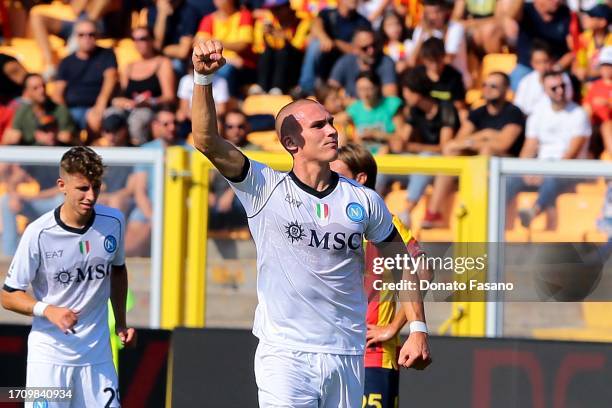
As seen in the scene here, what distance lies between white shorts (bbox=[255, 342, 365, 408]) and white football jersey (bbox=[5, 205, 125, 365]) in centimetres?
163

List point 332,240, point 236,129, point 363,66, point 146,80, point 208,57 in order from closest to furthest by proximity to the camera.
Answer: point 208,57, point 332,240, point 236,129, point 363,66, point 146,80

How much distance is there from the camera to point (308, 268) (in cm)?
570

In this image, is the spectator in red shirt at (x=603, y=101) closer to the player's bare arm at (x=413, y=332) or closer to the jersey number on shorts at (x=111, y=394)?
the player's bare arm at (x=413, y=332)

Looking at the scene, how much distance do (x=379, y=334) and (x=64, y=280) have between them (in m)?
1.86

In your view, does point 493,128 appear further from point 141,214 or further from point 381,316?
point 381,316

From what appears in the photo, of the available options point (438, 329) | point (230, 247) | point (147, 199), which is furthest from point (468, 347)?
A: point (147, 199)

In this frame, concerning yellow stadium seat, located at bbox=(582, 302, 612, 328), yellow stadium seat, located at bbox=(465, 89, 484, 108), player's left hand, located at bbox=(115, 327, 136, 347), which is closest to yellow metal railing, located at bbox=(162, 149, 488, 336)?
yellow stadium seat, located at bbox=(582, 302, 612, 328)

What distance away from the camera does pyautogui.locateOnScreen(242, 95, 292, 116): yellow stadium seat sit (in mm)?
12528

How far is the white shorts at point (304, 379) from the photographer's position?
18.2 feet

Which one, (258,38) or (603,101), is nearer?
(603,101)

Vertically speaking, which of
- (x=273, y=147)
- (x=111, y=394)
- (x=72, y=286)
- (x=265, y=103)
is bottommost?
(x=111, y=394)

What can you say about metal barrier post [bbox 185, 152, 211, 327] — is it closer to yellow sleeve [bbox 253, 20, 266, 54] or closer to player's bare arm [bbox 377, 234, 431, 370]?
player's bare arm [bbox 377, 234, 431, 370]

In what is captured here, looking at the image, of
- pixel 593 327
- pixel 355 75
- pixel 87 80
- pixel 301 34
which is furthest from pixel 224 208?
pixel 301 34

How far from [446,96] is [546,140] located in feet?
4.05
